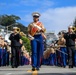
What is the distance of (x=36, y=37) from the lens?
1374cm

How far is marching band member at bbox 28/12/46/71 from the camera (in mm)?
13672

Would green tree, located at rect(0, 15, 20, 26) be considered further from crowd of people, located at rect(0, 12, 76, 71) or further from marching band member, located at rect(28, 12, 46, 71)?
marching band member, located at rect(28, 12, 46, 71)

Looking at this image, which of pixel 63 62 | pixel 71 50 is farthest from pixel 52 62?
pixel 71 50

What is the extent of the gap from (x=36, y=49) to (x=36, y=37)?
0.40 m

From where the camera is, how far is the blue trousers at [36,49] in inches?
541

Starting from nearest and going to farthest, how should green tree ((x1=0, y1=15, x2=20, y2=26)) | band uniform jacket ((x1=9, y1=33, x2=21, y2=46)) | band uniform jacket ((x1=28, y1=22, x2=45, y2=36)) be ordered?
band uniform jacket ((x1=28, y1=22, x2=45, y2=36)), band uniform jacket ((x1=9, y1=33, x2=21, y2=46)), green tree ((x1=0, y1=15, x2=20, y2=26))

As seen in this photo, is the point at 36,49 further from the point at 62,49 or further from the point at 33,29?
the point at 62,49

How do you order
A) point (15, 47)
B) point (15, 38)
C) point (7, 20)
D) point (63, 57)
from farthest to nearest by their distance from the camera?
point (7, 20), point (63, 57), point (15, 47), point (15, 38)

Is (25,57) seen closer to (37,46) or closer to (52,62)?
(52,62)

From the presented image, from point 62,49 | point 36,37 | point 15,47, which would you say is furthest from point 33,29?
point 62,49

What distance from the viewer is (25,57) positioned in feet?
76.3

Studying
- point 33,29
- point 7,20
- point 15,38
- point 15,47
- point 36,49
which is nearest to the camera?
point 33,29

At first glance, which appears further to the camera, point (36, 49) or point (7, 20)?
point (7, 20)

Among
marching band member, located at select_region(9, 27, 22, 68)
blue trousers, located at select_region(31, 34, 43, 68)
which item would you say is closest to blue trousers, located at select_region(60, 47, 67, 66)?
marching band member, located at select_region(9, 27, 22, 68)
